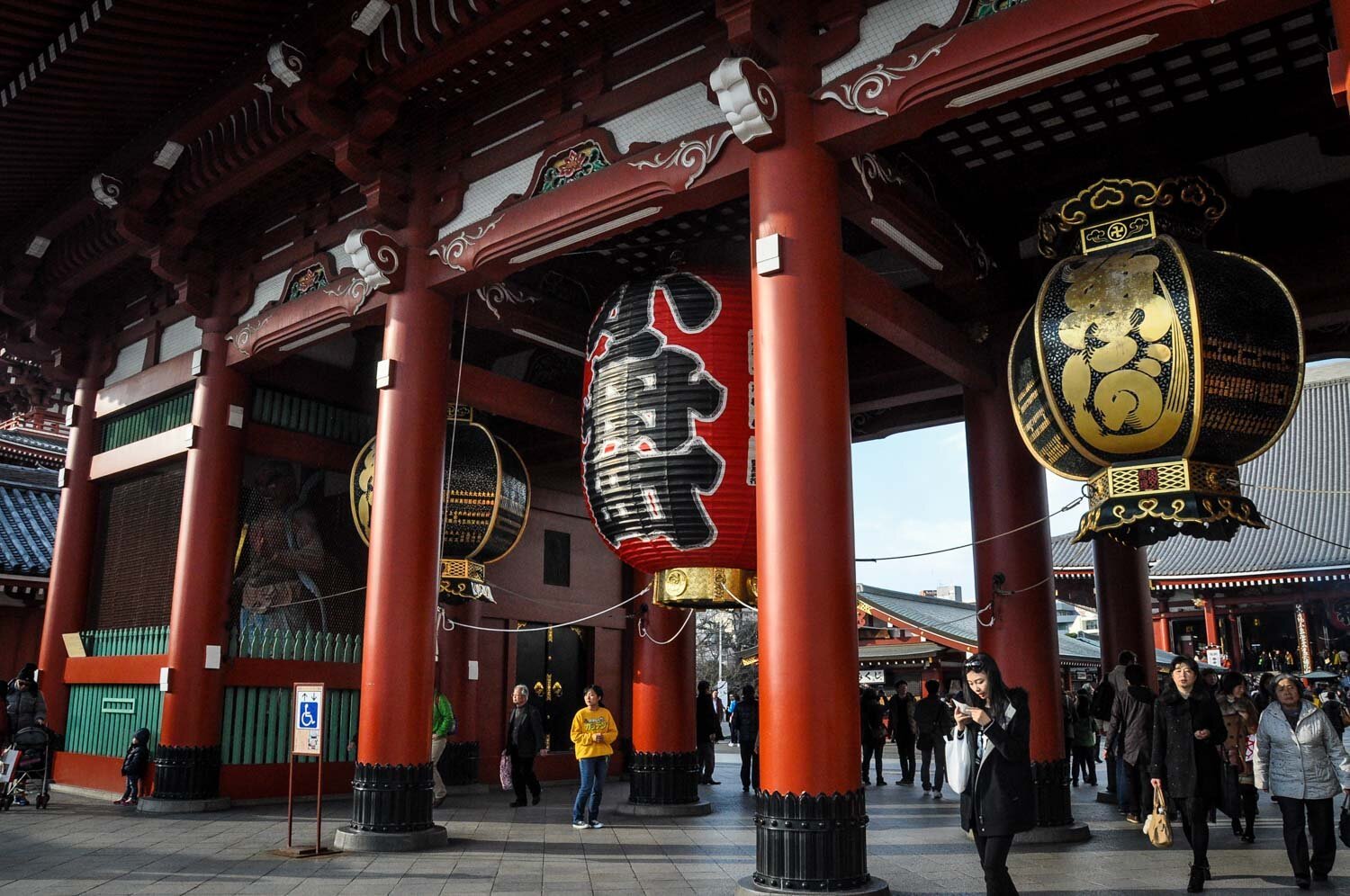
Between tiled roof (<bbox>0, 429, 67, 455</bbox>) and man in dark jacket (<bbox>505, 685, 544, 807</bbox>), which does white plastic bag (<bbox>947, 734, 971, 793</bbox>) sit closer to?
man in dark jacket (<bbox>505, 685, 544, 807</bbox>)

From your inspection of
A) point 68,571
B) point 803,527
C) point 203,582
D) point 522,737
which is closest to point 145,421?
point 68,571

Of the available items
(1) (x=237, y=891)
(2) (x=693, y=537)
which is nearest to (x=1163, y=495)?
(2) (x=693, y=537)

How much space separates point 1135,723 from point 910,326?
4276 millimetres

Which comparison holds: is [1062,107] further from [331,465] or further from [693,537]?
[331,465]

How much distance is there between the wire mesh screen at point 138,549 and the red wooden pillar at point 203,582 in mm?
953

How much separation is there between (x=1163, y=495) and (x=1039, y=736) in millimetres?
3800

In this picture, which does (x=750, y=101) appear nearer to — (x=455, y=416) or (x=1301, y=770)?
(x=455, y=416)

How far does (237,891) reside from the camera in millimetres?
6688

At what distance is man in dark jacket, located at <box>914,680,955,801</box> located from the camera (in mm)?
13391

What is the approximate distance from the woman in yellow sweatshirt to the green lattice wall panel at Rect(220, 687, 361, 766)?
9.84 ft

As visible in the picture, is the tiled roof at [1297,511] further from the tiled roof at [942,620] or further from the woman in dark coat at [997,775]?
the woman in dark coat at [997,775]

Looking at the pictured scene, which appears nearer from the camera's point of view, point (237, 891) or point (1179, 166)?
point (237, 891)

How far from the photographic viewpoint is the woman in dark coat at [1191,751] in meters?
6.75

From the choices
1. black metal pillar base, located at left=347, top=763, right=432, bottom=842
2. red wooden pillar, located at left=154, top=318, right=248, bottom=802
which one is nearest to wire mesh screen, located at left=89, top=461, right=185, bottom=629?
red wooden pillar, located at left=154, top=318, right=248, bottom=802
